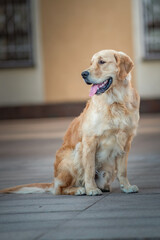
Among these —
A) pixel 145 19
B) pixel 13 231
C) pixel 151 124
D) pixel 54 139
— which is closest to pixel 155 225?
pixel 13 231

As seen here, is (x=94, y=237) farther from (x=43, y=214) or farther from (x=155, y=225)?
(x=43, y=214)

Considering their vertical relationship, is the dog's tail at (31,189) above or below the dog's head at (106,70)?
below

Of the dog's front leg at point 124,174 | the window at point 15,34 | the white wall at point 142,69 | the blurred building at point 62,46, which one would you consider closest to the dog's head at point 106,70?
the dog's front leg at point 124,174

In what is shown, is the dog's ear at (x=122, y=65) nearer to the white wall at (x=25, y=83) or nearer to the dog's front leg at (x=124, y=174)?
the dog's front leg at (x=124, y=174)

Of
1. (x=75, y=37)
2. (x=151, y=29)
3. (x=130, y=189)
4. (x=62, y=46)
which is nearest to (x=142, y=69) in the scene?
(x=151, y=29)

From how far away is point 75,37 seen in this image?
15.7 meters

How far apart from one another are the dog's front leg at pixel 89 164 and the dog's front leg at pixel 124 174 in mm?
218

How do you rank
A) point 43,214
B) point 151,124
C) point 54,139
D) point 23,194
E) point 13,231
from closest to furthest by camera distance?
point 13,231, point 43,214, point 23,194, point 54,139, point 151,124

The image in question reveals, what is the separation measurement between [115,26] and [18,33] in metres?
2.38

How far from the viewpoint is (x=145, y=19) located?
15.2 metres

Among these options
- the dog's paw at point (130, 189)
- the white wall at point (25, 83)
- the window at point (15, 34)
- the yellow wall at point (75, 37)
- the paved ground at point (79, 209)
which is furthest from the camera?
the white wall at point (25, 83)

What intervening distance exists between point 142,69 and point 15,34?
126 inches

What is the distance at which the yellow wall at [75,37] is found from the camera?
15.5m

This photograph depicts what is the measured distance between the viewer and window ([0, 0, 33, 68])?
50.4ft
